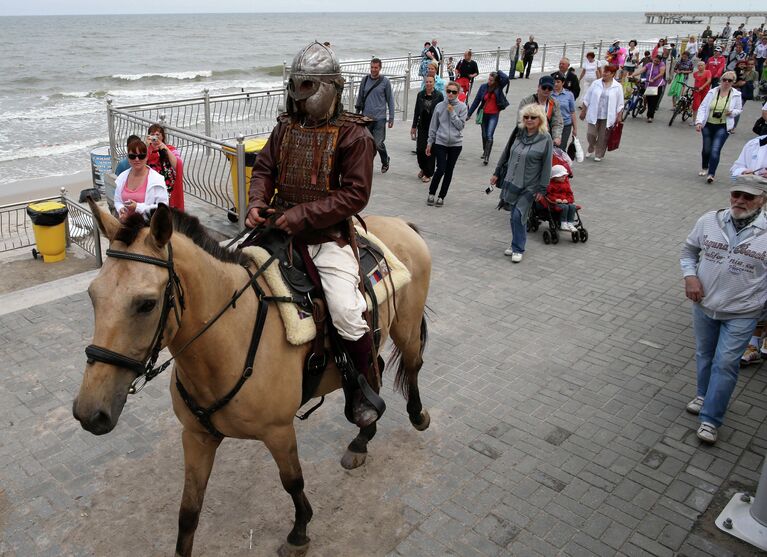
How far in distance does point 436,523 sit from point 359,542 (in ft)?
1.76

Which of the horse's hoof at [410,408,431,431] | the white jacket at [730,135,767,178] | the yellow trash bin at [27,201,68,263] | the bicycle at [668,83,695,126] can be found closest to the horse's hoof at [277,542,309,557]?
the horse's hoof at [410,408,431,431]

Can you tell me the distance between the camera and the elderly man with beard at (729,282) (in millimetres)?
5043

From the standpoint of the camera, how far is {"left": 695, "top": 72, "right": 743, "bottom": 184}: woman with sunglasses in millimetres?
12180

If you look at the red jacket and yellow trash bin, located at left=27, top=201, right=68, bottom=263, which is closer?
yellow trash bin, located at left=27, top=201, right=68, bottom=263

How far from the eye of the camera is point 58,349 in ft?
21.0

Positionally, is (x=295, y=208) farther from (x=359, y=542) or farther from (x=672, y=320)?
(x=672, y=320)

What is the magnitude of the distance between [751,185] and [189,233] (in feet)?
13.8

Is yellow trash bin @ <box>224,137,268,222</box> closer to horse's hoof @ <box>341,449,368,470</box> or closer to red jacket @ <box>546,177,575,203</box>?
red jacket @ <box>546,177,575,203</box>

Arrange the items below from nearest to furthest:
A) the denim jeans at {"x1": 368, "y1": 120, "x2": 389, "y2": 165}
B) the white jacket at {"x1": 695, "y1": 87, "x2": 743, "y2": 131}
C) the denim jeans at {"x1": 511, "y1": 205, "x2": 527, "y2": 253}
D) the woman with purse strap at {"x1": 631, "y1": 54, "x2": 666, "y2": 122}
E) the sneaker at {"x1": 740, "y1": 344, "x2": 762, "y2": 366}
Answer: the sneaker at {"x1": 740, "y1": 344, "x2": 762, "y2": 366}
the denim jeans at {"x1": 511, "y1": 205, "x2": 527, "y2": 253}
the white jacket at {"x1": 695, "y1": 87, "x2": 743, "y2": 131}
the denim jeans at {"x1": 368, "y1": 120, "x2": 389, "y2": 165}
the woman with purse strap at {"x1": 631, "y1": 54, "x2": 666, "y2": 122}

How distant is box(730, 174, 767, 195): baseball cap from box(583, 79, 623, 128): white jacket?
9.32 m

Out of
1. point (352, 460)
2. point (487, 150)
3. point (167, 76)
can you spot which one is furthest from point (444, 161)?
point (167, 76)

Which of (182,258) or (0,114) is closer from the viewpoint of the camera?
(182,258)

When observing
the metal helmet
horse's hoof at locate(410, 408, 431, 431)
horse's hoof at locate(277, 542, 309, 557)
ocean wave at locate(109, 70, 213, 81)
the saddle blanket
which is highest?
Result: the metal helmet

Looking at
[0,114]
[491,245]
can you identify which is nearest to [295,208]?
[491,245]
